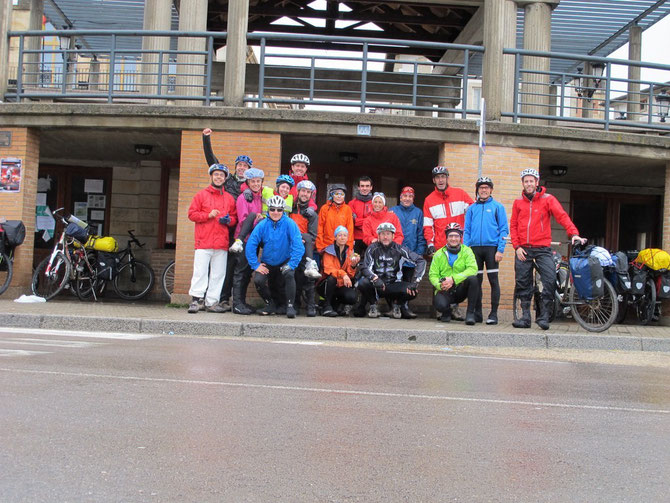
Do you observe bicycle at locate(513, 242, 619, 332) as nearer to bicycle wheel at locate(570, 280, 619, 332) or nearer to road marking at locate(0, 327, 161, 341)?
bicycle wheel at locate(570, 280, 619, 332)

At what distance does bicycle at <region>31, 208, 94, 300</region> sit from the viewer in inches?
523

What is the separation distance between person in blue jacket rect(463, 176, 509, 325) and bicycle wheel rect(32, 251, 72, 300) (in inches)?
279

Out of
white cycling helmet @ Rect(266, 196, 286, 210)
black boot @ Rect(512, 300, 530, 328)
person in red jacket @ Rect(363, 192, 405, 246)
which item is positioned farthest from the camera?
person in red jacket @ Rect(363, 192, 405, 246)

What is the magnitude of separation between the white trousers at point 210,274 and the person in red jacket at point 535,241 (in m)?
4.37

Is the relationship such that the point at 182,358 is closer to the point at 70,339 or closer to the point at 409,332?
the point at 70,339

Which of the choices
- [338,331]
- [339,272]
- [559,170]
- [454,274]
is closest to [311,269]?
[339,272]

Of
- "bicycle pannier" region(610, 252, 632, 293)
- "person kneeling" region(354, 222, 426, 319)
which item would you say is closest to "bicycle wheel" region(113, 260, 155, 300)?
"person kneeling" region(354, 222, 426, 319)

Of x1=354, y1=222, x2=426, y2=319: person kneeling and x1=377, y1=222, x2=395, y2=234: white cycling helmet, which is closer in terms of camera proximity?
x1=377, y1=222, x2=395, y2=234: white cycling helmet

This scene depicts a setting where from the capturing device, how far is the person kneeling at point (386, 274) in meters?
11.4

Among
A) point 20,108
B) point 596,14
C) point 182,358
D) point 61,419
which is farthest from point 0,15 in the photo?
point 596,14

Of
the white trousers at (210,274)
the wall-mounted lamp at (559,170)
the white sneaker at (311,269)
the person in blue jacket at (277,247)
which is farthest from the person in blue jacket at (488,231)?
the wall-mounted lamp at (559,170)

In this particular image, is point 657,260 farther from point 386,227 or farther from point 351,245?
point 351,245

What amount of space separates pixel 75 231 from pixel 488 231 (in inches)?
292

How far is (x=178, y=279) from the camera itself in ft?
→ 41.9
